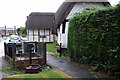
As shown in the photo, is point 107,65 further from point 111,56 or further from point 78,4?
point 78,4

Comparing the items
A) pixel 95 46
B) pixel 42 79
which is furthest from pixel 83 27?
pixel 42 79

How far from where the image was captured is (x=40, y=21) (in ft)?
89.9

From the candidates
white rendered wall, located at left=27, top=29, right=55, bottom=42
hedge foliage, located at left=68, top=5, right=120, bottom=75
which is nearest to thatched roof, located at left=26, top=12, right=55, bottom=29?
white rendered wall, located at left=27, top=29, right=55, bottom=42

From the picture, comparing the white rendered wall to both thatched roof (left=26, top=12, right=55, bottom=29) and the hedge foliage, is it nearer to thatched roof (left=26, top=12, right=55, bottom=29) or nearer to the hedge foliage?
thatched roof (left=26, top=12, right=55, bottom=29)

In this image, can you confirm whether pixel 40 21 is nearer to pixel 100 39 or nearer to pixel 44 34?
pixel 44 34

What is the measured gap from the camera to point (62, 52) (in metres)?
12.5

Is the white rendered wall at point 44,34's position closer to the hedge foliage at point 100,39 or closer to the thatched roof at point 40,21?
the thatched roof at point 40,21

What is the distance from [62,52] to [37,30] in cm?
1550

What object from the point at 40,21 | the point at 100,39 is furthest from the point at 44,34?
the point at 100,39

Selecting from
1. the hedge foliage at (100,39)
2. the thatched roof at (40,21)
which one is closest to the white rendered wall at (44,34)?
the thatched roof at (40,21)

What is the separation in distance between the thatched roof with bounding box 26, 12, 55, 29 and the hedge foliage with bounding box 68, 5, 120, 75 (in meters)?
18.5

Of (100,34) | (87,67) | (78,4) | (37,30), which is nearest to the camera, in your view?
(100,34)

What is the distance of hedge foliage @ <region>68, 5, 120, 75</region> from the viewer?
5.31 metres

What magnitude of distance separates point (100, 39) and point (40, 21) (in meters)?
22.3
